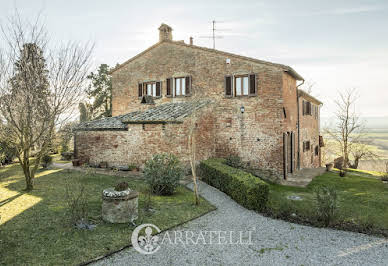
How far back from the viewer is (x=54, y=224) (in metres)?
6.64

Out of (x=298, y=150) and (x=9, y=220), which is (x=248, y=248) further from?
(x=298, y=150)

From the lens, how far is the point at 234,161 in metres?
14.3

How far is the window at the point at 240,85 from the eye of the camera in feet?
46.9

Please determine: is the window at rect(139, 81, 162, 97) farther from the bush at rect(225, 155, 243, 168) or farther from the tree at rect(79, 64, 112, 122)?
the tree at rect(79, 64, 112, 122)

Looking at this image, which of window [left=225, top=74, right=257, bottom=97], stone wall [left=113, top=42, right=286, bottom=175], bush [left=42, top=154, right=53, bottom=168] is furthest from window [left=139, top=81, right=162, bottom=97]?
bush [left=42, top=154, right=53, bottom=168]

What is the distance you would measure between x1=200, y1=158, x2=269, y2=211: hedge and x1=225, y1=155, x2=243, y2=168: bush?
2.30 metres

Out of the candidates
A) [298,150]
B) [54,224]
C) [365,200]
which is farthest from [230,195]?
[298,150]

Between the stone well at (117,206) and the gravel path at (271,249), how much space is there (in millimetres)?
1200

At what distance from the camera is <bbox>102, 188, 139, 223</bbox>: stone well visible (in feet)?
22.1

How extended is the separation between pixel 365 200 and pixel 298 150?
22.7ft

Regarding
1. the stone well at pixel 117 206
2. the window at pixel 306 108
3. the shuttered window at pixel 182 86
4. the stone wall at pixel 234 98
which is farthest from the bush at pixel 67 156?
the window at pixel 306 108

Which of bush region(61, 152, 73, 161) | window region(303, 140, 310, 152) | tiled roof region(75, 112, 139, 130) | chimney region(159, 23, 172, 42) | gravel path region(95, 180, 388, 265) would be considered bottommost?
gravel path region(95, 180, 388, 265)

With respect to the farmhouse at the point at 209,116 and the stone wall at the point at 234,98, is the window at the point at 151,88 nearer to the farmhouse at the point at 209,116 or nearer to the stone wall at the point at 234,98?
the farmhouse at the point at 209,116

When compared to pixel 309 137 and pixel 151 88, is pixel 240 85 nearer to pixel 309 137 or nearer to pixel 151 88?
pixel 151 88
